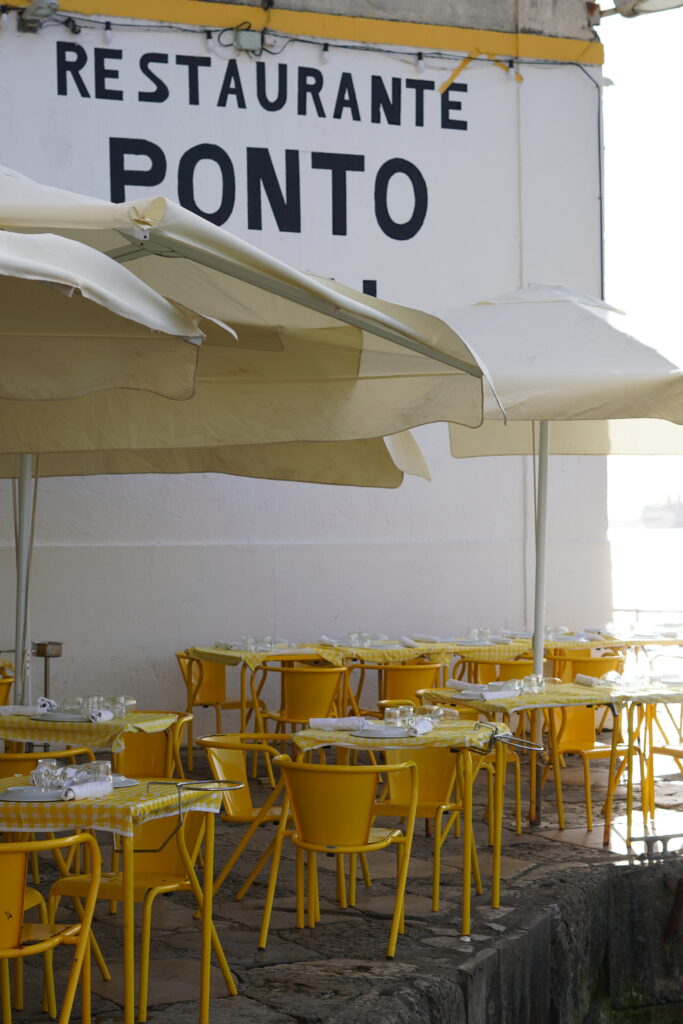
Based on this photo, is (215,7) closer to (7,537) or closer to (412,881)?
(7,537)

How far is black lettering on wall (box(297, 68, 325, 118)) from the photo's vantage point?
976 centimetres

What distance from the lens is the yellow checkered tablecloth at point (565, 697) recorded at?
5.74 meters

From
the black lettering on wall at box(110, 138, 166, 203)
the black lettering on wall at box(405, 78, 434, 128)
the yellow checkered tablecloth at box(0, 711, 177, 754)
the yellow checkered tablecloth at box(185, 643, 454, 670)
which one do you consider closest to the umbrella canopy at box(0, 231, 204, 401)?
the yellow checkered tablecloth at box(0, 711, 177, 754)

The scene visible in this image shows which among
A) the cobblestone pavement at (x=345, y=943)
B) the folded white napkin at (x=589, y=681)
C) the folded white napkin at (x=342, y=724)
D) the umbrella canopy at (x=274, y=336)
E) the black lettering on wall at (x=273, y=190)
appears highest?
the black lettering on wall at (x=273, y=190)

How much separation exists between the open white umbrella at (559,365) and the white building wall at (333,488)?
2.48 meters

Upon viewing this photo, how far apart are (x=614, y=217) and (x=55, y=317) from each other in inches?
288

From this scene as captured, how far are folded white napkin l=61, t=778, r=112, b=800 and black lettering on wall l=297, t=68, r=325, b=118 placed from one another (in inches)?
280

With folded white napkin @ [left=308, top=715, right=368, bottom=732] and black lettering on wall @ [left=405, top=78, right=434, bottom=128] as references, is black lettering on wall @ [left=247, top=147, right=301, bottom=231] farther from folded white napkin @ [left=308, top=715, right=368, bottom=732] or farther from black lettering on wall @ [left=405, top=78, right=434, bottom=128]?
folded white napkin @ [left=308, top=715, right=368, bottom=732]

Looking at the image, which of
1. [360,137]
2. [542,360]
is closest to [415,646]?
[542,360]

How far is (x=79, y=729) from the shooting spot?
17.4 feet

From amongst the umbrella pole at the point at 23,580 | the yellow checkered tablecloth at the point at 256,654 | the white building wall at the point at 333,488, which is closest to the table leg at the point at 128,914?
the umbrella pole at the point at 23,580

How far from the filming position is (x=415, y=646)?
8.27 metres

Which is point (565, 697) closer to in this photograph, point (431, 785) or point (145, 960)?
point (431, 785)

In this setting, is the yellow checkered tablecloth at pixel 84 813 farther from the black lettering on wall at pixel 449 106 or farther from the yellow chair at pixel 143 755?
the black lettering on wall at pixel 449 106
